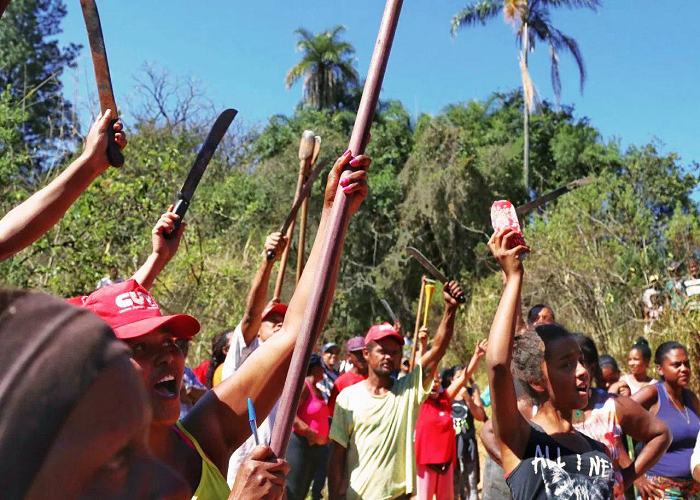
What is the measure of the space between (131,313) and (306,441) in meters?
5.59

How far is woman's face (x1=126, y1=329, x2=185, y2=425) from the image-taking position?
2.35m

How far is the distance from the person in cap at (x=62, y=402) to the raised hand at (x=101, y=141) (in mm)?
1975

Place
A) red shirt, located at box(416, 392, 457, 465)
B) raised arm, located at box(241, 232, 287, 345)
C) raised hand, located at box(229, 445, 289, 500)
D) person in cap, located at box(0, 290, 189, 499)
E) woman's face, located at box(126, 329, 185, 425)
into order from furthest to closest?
red shirt, located at box(416, 392, 457, 465) → raised arm, located at box(241, 232, 287, 345) → woman's face, located at box(126, 329, 185, 425) → raised hand, located at box(229, 445, 289, 500) → person in cap, located at box(0, 290, 189, 499)

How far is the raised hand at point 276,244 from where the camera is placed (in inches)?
195

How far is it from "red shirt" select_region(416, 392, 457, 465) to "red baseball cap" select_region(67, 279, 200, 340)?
5585 mm

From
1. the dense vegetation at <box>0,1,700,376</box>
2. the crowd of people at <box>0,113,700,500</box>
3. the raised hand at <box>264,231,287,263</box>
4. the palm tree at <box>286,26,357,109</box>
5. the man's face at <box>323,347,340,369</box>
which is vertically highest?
the palm tree at <box>286,26,357,109</box>

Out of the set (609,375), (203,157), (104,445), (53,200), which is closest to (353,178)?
(53,200)

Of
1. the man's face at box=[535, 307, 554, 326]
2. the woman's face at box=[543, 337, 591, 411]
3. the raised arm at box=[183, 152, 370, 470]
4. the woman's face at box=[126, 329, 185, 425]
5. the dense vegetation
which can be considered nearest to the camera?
the woman's face at box=[126, 329, 185, 425]

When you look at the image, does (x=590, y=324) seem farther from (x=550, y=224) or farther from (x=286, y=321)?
(x=286, y=321)

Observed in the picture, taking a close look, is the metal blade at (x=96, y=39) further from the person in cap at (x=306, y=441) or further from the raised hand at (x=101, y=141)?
the person in cap at (x=306, y=441)

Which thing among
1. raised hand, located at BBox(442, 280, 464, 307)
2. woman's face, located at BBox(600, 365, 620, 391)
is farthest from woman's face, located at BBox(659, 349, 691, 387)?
raised hand, located at BBox(442, 280, 464, 307)

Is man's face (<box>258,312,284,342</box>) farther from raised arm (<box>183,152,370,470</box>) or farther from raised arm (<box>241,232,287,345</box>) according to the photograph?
raised arm (<box>183,152,370,470</box>)

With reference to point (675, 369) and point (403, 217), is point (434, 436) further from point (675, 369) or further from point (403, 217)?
point (403, 217)

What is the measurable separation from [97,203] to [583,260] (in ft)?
35.2
